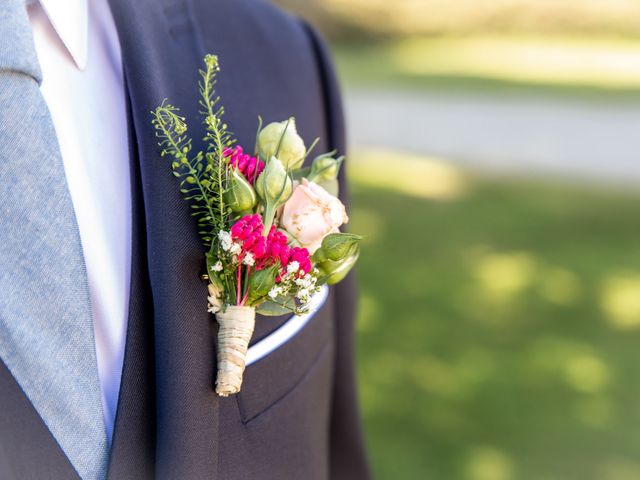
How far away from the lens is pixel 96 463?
1087 millimetres

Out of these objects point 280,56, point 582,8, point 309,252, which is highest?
point 280,56

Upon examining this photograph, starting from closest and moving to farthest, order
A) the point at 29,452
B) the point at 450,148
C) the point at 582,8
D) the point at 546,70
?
1. the point at 29,452
2. the point at 450,148
3. the point at 546,70
4. the point at 582,8

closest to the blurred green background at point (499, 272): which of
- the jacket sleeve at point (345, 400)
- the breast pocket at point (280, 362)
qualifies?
the jacket sleeve at point (345, 400)

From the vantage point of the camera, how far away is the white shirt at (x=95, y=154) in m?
1.14

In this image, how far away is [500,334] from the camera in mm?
4438

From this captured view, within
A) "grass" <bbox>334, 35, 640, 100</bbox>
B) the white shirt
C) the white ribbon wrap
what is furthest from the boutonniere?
"grass" <bbox>334, 35, 640, 100</bbox>

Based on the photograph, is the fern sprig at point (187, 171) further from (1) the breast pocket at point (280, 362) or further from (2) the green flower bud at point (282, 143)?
(1) the breast pocket at point (280, 362)

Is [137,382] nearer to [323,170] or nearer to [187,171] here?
[187,171]

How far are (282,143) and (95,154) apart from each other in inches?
10.3

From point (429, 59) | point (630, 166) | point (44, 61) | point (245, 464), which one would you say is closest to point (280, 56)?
point (44, 61)

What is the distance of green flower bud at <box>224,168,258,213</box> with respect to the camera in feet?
3.70

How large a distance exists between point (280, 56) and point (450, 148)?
6527 millimetres

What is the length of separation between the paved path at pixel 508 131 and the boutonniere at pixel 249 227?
20.6 feet

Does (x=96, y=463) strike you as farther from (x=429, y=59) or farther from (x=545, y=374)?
(x=429, y=59)
